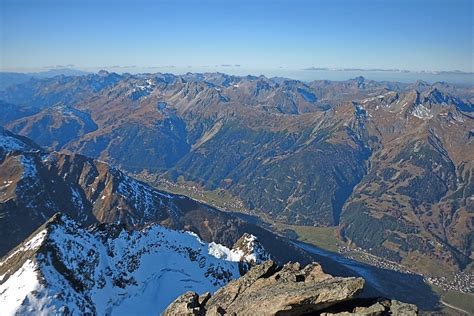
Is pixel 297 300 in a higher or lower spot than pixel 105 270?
higher

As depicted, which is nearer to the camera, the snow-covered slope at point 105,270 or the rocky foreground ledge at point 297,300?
the rocky foreground ledge at point 297,300

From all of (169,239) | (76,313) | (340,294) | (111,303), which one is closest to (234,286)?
(340,294)

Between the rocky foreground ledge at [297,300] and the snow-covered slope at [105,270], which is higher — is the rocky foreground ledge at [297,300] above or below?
above

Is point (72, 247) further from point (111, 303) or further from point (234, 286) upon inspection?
point (234, 286)

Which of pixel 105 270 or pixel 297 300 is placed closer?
pixel 297 300
